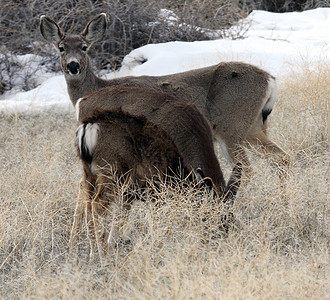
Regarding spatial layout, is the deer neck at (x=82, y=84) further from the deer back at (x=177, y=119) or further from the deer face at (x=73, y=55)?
the deer back at (x=177, y=119)

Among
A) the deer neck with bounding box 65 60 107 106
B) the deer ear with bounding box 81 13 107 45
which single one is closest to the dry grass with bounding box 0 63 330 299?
the deer neck with bounding box 65 60 107 106

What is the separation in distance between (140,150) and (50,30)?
3533mm

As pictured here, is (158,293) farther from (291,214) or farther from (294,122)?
(294,122)

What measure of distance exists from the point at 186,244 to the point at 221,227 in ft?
1.54

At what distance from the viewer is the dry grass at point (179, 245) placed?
3.56m

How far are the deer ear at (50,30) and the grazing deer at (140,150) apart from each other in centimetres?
309

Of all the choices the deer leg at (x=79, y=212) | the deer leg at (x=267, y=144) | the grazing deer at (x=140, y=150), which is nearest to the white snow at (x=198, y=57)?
the deer leg at (x=267, y=144)

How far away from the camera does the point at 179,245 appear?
4.06 meters

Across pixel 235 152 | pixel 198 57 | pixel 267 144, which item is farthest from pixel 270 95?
pixel 198 57

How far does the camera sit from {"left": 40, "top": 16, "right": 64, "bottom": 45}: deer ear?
7.45 m

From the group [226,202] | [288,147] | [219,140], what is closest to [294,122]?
[288,147]

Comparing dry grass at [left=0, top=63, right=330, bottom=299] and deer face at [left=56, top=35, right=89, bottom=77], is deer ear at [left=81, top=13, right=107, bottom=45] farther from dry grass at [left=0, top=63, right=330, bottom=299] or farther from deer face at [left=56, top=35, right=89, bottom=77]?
dry grass at [left=0, top=63, right=330, bottom=299]

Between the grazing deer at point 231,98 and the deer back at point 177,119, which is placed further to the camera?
the grazing deer at point 231,98

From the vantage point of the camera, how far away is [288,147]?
276 inches
